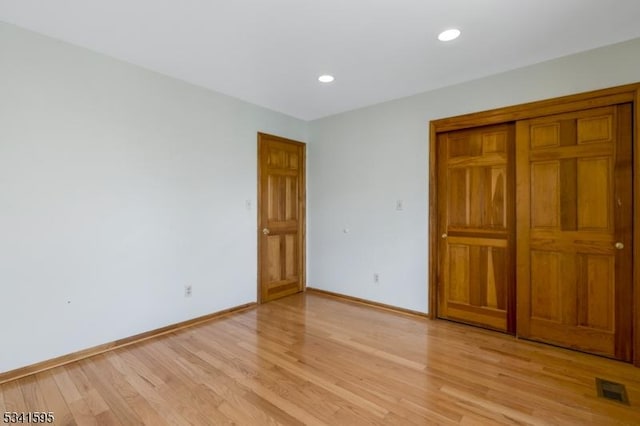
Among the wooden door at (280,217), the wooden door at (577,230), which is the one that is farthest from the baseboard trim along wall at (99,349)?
the wooden door at (577,230)

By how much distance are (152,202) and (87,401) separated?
5.40 ft

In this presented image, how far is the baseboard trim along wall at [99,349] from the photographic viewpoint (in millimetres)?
2143

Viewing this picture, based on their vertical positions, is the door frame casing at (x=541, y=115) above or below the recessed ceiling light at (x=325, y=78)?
below

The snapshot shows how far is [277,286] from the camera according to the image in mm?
4129

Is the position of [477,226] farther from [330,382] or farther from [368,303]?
[330,382]

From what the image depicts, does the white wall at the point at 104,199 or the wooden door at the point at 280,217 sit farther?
the wooden door at the point at 280,217

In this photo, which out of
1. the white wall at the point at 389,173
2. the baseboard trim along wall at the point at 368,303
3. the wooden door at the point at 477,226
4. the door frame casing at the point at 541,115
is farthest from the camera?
the baseboard trim along wall at the point at 368,303

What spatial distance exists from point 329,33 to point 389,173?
1823 mm

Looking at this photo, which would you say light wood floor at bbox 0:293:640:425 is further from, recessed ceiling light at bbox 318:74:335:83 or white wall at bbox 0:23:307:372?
recessed ceiling light at bbox 318:74:335:83

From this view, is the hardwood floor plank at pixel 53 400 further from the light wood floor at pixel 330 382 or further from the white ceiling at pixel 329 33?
the white ceiling at pixel 329 33

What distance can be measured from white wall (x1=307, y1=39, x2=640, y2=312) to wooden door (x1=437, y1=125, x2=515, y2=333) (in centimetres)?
22

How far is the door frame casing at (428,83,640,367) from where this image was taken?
2.30 meters

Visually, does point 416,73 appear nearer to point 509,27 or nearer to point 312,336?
point 509,27

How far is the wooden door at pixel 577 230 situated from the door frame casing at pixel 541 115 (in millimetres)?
54
